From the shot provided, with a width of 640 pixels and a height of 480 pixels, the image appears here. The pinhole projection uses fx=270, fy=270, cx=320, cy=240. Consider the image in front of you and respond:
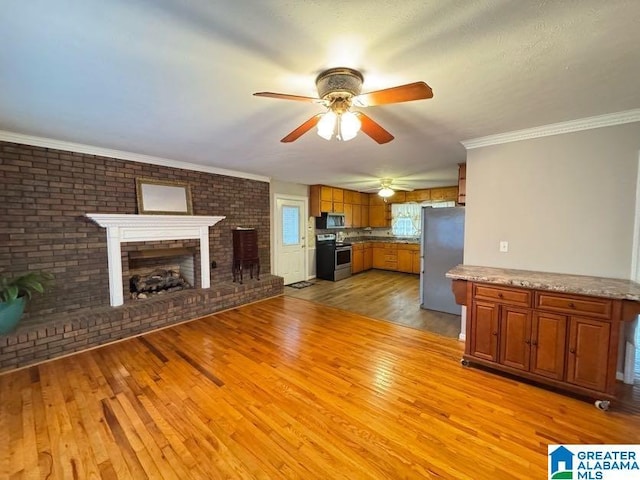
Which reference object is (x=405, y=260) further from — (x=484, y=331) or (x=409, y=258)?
(x=484, y=331)

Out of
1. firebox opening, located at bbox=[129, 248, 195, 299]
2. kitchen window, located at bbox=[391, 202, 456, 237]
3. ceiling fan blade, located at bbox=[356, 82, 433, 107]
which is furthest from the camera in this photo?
kitchen window, located at bbox=[391, 202, 456, 237]

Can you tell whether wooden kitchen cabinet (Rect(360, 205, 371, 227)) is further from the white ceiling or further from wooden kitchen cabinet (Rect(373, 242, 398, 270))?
the white ceiling

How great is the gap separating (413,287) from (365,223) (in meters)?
2.80

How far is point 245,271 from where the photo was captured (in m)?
5.15

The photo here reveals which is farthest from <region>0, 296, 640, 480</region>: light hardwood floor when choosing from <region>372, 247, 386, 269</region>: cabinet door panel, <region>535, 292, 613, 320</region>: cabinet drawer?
<region>372, 247, 386, 269</region>: cabinet door panel

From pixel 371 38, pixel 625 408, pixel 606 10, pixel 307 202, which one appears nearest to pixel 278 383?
pixel 371 38

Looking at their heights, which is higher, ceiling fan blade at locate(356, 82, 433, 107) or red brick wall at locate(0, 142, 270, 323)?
ceiling fan blade at locate(356, 82, 433, 107)

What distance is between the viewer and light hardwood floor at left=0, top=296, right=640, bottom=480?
1.61 m

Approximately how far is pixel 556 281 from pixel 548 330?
1.39 ft

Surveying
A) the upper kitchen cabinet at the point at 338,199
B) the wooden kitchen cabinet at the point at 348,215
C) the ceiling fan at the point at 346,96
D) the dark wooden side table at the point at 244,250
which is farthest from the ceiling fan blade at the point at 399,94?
the wooden kitchen cabinet at the point at 348,215

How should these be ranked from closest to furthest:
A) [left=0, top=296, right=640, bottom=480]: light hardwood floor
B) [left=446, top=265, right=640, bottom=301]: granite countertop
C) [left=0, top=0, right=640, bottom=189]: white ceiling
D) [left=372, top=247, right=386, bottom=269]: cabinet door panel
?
[left=0, top=0, right=640, bottom=189]: white ceiling → [left=0, top=296, right=640, bottom=480]: light hardwood floor → [left=446, top=265, right=640, bottom=301]: granite countertop → [left=372, top=247, right=386, bottom=269]: cabinet door panel

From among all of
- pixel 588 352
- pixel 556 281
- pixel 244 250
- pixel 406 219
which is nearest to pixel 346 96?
pixel 556 281

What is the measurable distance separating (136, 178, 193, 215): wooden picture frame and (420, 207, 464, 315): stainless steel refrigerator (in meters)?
3.81

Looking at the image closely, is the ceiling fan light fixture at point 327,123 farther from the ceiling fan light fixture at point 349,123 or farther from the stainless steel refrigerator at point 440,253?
the stainless steel refrigerator at point 440,253
